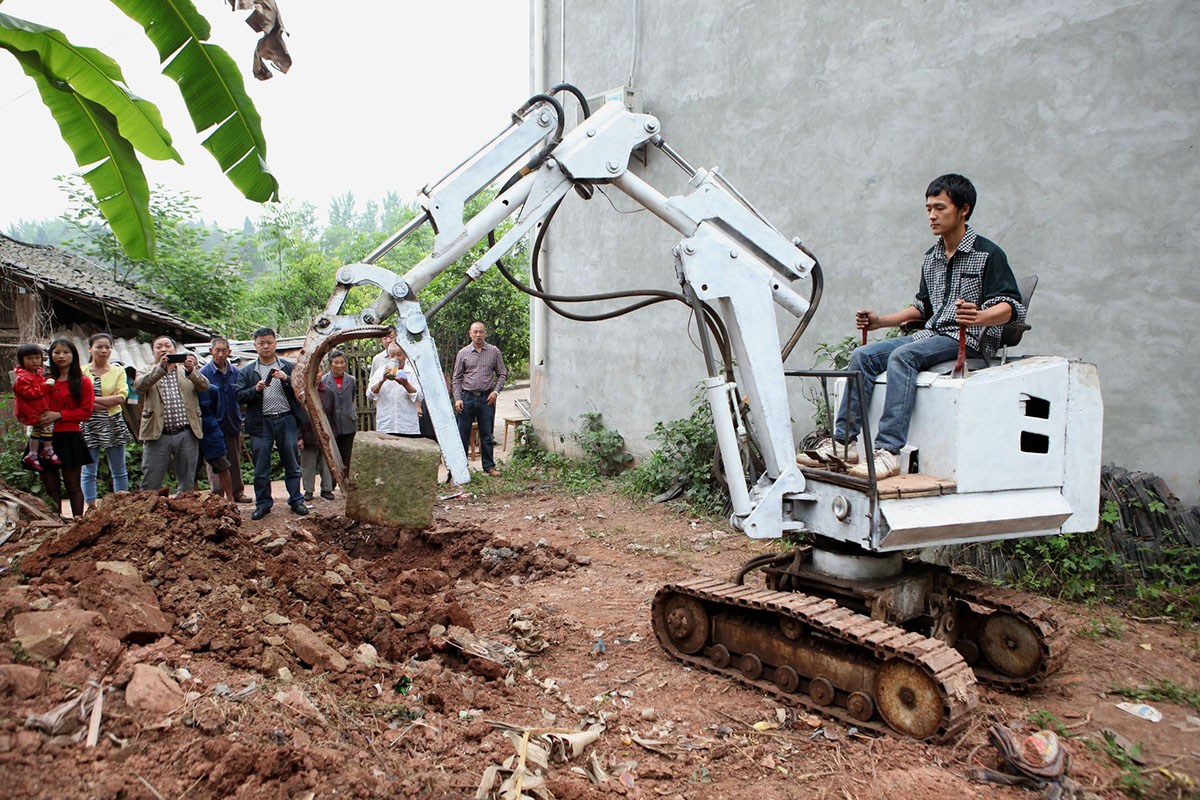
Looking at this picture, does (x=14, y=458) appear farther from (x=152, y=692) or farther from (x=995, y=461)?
(x=995, y=461)

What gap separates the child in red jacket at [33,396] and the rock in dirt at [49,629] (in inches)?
172

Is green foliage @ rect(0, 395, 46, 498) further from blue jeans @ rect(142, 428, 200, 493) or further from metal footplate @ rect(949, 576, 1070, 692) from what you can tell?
metal footplate @ rect(949, 576, 1070, 692)

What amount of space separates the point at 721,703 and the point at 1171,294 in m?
4.75

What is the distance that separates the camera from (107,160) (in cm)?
471

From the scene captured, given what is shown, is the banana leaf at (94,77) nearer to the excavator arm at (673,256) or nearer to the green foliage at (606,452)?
the excavator arm at (673,256)

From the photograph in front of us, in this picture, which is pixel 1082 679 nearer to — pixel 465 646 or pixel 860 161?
pixel 465 646

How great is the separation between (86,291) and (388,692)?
36.8 feet

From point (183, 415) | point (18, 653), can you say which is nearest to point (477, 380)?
point (183, 415)

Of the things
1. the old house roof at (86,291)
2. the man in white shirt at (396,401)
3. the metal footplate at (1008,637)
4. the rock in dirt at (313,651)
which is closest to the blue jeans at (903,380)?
the metal footplate at (1008,637)

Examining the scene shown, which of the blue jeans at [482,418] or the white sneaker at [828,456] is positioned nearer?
the white sneaker at [828,456]

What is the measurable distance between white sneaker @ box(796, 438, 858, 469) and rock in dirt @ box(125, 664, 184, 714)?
329 cm

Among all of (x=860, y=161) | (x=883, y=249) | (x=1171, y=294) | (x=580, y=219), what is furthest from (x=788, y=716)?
(x=580, y=219)

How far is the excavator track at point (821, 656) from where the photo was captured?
3.88m

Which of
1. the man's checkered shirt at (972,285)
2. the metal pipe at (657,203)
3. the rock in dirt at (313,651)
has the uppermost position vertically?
the metal pipe at (657,203)
